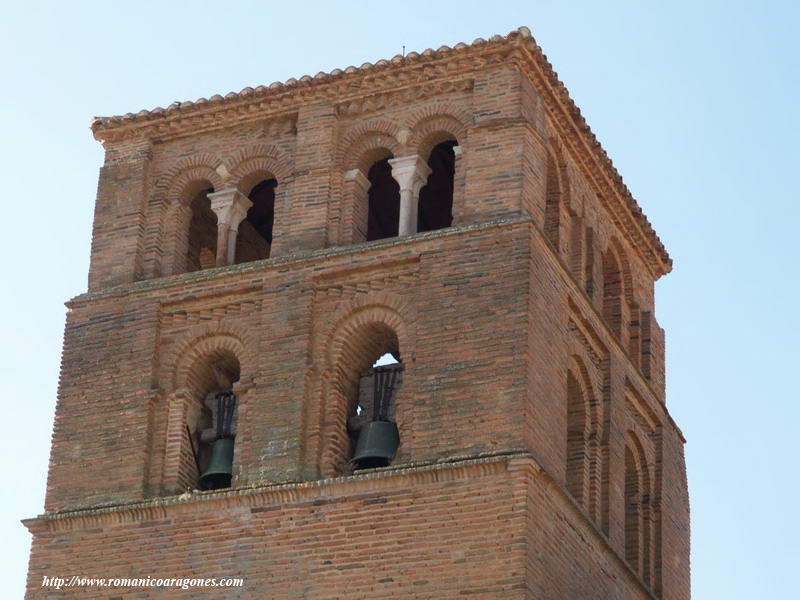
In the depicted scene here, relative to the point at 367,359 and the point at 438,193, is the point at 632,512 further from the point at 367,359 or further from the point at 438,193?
the point at 438,193

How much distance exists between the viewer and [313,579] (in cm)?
2647

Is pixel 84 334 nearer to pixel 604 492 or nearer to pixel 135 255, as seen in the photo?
pixel 135 255

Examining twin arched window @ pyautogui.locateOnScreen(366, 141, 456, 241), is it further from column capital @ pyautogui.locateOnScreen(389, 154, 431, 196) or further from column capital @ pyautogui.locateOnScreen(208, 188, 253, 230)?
column capital @ pyautogui.locateOnScreen(208, 188, 253, 230)

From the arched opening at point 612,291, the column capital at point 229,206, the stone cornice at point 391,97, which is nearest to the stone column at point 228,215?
the column capital at point 229,206

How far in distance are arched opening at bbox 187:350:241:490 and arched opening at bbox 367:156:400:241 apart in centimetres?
350

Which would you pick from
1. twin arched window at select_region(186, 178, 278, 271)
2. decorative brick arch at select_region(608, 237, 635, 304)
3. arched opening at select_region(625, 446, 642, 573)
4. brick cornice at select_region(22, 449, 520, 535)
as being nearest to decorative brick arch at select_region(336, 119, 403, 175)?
twin arched window at select_region(186, 178, 278, 271)

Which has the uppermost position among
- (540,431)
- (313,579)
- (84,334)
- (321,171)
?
(321,171)

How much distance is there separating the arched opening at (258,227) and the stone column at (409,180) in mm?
2492

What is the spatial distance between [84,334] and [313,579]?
4913mm

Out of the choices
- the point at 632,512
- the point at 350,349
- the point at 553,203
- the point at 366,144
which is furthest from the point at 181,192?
the point at 632,512

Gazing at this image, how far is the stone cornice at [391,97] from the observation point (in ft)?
97.0

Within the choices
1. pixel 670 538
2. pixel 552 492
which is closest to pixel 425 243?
pixel 552 492

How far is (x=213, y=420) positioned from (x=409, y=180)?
3.62 m

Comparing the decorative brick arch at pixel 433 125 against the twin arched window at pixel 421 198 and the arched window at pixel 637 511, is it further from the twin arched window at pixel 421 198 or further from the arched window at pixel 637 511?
the arched window at pixel 637 511
